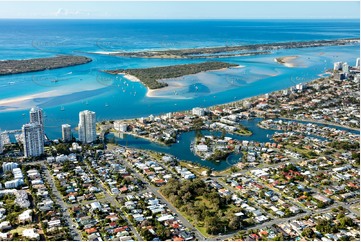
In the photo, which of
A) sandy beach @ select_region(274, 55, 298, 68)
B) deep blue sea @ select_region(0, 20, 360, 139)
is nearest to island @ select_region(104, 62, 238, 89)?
deep blue sea @ select_region(0, 20, 360, 139)

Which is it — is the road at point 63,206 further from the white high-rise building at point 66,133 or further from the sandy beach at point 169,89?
the sandy beach at point 169,89

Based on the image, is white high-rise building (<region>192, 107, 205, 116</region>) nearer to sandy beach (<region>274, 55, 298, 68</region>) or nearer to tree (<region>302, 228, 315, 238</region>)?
tree (<region>302, 228, 315, 238</region>)

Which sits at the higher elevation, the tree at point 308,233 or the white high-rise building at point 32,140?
the white high-rise building at point 32,140

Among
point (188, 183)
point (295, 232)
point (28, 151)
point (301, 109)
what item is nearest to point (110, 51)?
point (301, 109)

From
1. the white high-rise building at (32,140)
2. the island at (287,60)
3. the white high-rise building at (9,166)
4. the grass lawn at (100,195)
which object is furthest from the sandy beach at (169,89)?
the grass lawn at (100,195)

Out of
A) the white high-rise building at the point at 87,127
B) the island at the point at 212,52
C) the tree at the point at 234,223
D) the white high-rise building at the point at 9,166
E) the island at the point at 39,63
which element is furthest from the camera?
the island at the point at 212,52
